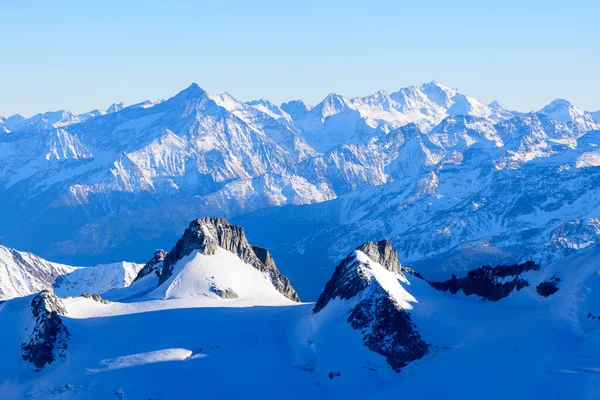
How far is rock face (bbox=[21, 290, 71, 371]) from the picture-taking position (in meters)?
186

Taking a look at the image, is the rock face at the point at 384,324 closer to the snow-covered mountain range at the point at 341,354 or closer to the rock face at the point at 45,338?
the snow-covered mountain range at the point at 341,354

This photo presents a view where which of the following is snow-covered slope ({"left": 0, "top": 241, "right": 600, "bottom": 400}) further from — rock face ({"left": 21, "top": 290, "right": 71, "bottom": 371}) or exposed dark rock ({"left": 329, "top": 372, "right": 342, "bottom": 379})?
exposed dark rock ({"left": 329, "top": 372, "right": 342, "bottom": 379})

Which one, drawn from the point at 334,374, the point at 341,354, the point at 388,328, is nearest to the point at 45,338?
the point at 334,374

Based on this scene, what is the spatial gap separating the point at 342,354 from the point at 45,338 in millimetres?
51390

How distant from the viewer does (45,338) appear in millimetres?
188000

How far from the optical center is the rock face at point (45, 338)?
609 feet

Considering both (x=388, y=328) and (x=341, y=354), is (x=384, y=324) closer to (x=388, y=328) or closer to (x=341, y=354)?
(x=388, y=328)

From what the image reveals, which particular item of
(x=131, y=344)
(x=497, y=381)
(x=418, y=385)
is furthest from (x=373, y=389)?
(x=131, y=344)

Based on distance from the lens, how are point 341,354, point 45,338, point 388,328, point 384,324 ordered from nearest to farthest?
point 341,354 < point 388,328 < point 384,324 < point 45,338

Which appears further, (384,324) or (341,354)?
(384,324)

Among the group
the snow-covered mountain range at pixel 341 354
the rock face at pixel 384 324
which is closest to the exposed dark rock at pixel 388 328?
the rock face at pixel 384 324

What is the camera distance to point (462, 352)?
17925 cm

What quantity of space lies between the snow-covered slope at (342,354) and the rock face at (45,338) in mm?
203

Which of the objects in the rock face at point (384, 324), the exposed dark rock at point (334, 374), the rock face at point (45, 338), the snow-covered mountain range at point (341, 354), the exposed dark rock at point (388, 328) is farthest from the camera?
the rock face at point (45, 338)
